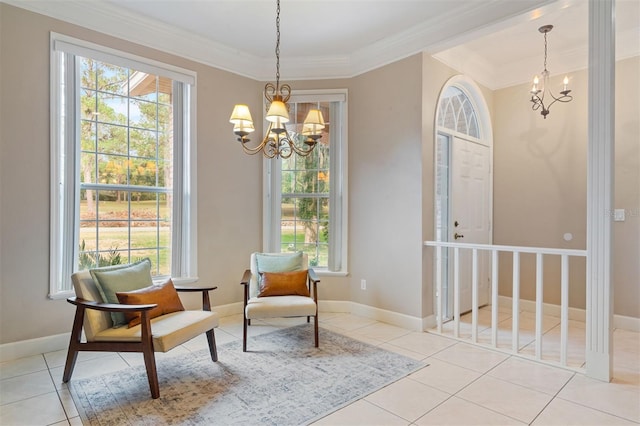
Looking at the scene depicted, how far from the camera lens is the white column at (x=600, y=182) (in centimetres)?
Answer: 239

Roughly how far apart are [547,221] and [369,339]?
2595mm

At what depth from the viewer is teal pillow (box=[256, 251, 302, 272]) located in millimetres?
3584

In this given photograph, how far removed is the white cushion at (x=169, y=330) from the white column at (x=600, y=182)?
2.77m

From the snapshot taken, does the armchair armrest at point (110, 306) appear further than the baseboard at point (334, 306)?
No

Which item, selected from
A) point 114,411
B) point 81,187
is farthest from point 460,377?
point 81,187

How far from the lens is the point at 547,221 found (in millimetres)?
4121

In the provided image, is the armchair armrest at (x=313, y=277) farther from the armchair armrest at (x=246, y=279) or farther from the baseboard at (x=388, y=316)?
the baseboard at (x=388, y=316)

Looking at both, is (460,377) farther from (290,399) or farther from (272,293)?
(272,293)

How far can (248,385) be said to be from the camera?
2414 mm

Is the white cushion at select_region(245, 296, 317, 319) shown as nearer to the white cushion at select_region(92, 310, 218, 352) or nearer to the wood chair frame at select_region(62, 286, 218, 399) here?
the white cushion at select_region(92, 310, 218, 352)

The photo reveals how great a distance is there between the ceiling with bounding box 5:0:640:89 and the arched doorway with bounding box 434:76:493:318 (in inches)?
14.1

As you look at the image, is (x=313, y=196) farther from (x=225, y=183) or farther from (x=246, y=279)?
(x=246, y=279)

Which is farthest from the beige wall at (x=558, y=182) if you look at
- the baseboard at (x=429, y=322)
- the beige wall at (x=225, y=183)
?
the beige wall at (x=225, y=183)

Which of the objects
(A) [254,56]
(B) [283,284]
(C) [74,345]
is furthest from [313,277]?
(A) [254,56]
